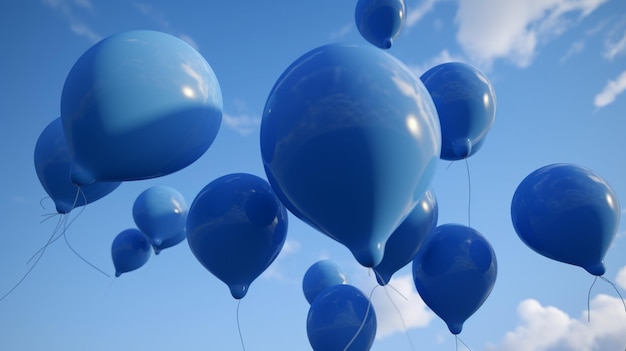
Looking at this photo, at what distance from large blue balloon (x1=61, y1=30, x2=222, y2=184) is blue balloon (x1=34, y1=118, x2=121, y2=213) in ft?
4.37

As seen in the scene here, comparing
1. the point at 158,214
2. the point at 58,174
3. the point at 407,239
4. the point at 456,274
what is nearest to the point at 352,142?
the point at 407,239

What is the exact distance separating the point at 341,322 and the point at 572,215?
2752mm

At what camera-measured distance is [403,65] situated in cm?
277

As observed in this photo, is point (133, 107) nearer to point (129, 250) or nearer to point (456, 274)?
point (456, 274)

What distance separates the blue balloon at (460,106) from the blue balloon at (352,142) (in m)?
1.63

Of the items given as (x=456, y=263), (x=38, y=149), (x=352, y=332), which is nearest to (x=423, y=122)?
(x=456, y=263)

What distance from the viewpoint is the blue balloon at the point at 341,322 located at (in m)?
4.64

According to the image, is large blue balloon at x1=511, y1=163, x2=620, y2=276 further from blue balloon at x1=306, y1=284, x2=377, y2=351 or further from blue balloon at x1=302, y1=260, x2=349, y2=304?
blue balloon at x1=302, y1=260, x2=349, y2=304

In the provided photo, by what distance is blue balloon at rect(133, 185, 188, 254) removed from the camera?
6152 millimetres

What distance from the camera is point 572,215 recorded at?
13.1ft

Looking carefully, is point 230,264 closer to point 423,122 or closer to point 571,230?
point 423,122

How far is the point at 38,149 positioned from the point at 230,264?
255cm

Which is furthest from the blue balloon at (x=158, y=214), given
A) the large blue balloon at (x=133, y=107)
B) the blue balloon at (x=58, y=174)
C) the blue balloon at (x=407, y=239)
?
the blue balloon at (x=407, y=239)

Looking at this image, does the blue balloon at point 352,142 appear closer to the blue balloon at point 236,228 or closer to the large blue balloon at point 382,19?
the blue balloon at point 236,228
